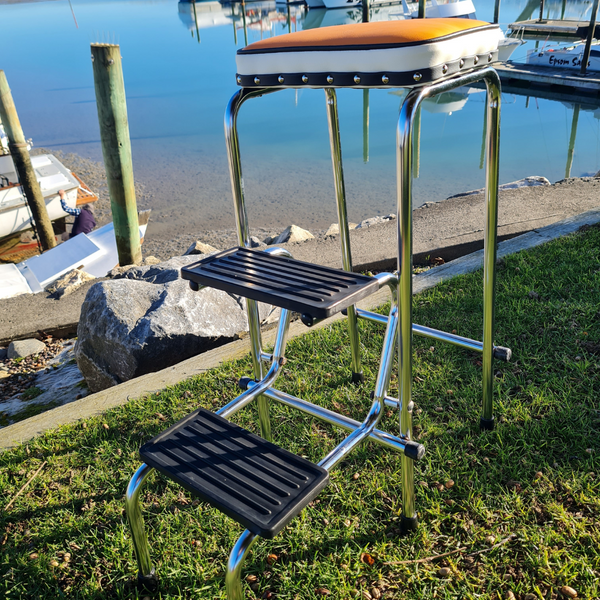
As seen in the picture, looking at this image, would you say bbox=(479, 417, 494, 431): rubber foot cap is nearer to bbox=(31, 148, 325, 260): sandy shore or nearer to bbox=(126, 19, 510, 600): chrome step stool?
bbox=(126, 19, 510, 600): chrome step stool

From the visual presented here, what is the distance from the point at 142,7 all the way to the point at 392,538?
73003mm

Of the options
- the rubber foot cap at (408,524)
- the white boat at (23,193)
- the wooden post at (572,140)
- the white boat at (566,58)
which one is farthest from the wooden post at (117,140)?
the white boat at (566,58)

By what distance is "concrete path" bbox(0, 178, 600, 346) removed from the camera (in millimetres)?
4250

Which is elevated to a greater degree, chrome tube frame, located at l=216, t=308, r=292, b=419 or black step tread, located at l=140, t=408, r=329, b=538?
black step tread, located at l=140, t=408, r=329, b=538

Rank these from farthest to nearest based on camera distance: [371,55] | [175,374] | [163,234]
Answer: [163,234] < [175,374] < [371,55]

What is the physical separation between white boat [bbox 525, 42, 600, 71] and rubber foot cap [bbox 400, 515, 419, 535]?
58.6 feet

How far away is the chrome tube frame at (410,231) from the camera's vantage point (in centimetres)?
136

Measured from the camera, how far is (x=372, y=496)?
79.8 inches

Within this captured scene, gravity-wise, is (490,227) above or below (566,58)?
above

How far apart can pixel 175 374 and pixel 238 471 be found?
4.61 ft

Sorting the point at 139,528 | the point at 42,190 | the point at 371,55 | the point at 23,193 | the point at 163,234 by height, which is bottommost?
the point at 163,234

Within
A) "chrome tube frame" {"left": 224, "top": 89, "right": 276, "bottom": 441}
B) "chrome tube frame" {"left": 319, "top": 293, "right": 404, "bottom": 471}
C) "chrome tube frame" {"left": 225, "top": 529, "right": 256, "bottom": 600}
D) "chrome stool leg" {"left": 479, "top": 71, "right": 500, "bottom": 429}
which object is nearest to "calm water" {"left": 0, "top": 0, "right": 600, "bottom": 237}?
"chrome tube frame" {"left": 224, "top": 89, "right": 276, "bottom": 441}

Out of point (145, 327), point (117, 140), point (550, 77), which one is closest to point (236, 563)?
point (145, 327)

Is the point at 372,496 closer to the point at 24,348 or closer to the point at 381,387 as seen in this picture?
the point at 381,387
